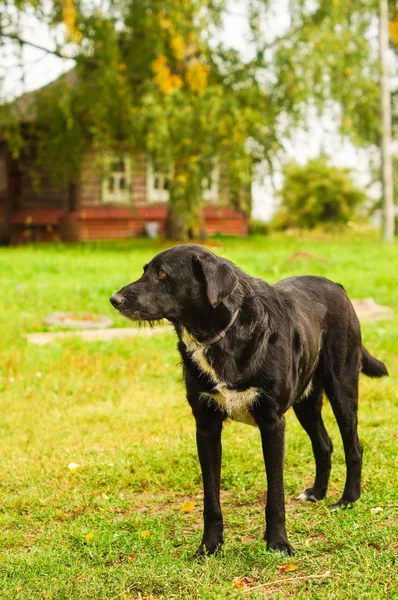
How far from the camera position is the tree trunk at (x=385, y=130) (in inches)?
883

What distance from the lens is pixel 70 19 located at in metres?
18.4

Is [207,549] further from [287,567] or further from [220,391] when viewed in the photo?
[220,391]

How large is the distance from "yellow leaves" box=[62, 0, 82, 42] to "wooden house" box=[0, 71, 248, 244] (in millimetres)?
5155

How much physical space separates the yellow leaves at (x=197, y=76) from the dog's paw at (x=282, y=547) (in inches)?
641

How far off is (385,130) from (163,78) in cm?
760

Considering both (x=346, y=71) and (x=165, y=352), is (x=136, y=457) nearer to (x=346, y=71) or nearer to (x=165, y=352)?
(x=165, y=352)

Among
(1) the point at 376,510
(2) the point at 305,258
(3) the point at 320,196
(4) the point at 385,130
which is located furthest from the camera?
(3) the point at 320,196

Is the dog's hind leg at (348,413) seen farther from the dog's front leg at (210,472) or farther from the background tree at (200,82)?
the background tree at (200,82)

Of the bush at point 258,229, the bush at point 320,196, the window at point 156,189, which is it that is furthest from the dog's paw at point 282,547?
the bush at point 320,196

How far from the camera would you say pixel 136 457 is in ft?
18.3

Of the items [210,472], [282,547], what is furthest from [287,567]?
[210,472]

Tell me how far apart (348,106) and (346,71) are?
2.95 feet

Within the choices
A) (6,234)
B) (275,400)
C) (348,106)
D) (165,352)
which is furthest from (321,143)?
(275,400)

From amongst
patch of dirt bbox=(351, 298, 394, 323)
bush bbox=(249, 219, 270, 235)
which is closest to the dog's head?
patch of dirt bbox=(351, 298, 394, 323)
